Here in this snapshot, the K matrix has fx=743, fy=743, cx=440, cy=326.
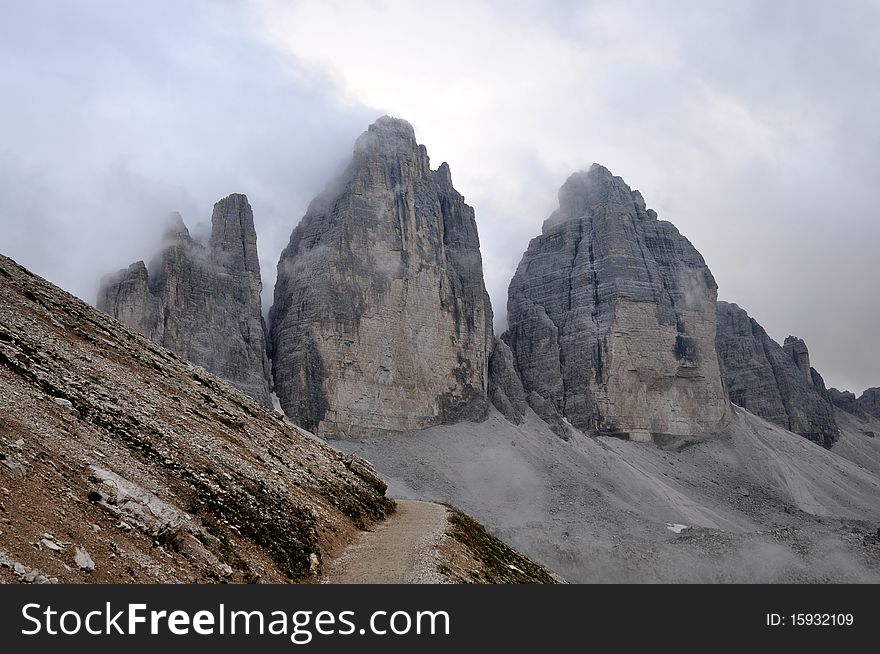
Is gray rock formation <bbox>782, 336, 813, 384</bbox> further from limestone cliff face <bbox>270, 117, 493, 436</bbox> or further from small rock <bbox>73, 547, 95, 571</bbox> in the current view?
small rock <bbox>73, 547, 95, 571</bbox>

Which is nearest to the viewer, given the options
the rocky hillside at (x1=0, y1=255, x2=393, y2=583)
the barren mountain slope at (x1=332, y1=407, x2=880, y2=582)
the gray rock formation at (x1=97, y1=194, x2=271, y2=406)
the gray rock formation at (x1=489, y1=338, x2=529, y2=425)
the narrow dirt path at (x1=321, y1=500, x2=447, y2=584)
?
the rocky hillside at (x1=0, y1=255, x2=393, y2=583)

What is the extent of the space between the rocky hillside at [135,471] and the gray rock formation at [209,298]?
242 ft

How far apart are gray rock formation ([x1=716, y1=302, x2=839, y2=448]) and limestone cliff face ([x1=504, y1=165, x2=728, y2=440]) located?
17.8 meters

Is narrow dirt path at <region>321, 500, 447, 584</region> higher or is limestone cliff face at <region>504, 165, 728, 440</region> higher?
limestone cliff face at <region>504, 165, 728, 440</region>

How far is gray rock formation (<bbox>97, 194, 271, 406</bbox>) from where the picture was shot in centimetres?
10025

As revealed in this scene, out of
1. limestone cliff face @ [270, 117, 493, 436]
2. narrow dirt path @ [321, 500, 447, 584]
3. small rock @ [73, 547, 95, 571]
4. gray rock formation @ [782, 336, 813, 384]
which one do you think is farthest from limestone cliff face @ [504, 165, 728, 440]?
small rock @ [73, 547, 95, 571]

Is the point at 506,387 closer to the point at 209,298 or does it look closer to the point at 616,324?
the point at 616,324

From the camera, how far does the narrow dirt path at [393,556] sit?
59.4 feet

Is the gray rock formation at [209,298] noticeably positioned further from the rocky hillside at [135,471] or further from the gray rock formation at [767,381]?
the gray rock formation at [767,381]

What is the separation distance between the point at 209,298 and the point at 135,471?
9504cm

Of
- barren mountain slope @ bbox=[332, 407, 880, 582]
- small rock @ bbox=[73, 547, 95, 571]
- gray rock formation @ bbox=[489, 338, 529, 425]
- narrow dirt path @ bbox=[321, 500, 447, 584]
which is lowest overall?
small rock @ bbox=[73, 547, 95, 571]

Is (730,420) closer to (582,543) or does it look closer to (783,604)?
(582,543)

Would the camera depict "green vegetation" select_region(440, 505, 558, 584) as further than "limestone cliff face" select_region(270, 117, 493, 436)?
No

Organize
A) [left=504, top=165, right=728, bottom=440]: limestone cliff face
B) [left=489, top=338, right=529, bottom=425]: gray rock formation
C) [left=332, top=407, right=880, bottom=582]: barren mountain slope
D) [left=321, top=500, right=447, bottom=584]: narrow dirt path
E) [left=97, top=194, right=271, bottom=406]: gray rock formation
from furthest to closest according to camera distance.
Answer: [left=504, top=165, right=728, bottom=440]: limestone cliff face, [left=489, top=338, right=529, bottom=425]: gray rock formation, [left=97, top=194, right=271, bottom=406]: gray rock formation, [left=332, top=407, right=880, bottom=582]: barren mountain slope, [left=321, top=500, right=447, bottom=584]: narrow dirt path
